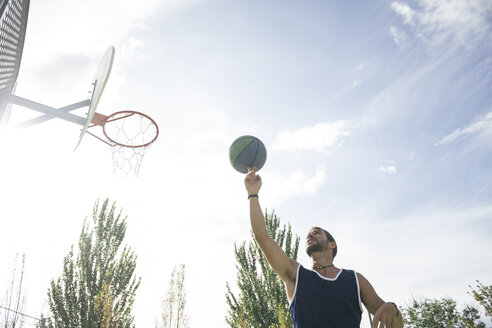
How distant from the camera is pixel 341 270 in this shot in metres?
2.52

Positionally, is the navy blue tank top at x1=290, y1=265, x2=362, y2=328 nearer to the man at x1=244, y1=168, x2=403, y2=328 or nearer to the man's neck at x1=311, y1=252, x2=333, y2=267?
the man at x1=244, y1=168, x2=403, y2=328

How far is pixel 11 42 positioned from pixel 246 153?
3.44m

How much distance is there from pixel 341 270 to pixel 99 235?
11.3m

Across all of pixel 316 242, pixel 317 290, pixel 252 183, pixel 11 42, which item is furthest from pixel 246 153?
pixel 11 42

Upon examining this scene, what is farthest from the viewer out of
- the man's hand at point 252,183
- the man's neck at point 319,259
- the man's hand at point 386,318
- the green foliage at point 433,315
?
the green foliage at point 433,315

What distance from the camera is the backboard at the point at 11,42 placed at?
11.0 ft

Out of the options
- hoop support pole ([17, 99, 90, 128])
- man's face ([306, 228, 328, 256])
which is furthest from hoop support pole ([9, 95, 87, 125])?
man's face ([306, 228, 328, 256])

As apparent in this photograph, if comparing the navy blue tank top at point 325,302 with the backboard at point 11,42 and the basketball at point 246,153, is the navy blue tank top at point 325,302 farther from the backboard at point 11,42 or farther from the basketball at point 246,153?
the backboard at point 11,42

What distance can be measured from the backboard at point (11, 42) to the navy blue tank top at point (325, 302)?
3.80m

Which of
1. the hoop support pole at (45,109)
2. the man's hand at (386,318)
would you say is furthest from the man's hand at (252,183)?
the hoop support pole at (45,109)

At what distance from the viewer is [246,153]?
14.2ft

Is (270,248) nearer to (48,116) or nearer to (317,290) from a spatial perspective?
(317,290)

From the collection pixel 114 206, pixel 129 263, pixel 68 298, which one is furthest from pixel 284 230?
pixel 68 298

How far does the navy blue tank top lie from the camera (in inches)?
85.4
